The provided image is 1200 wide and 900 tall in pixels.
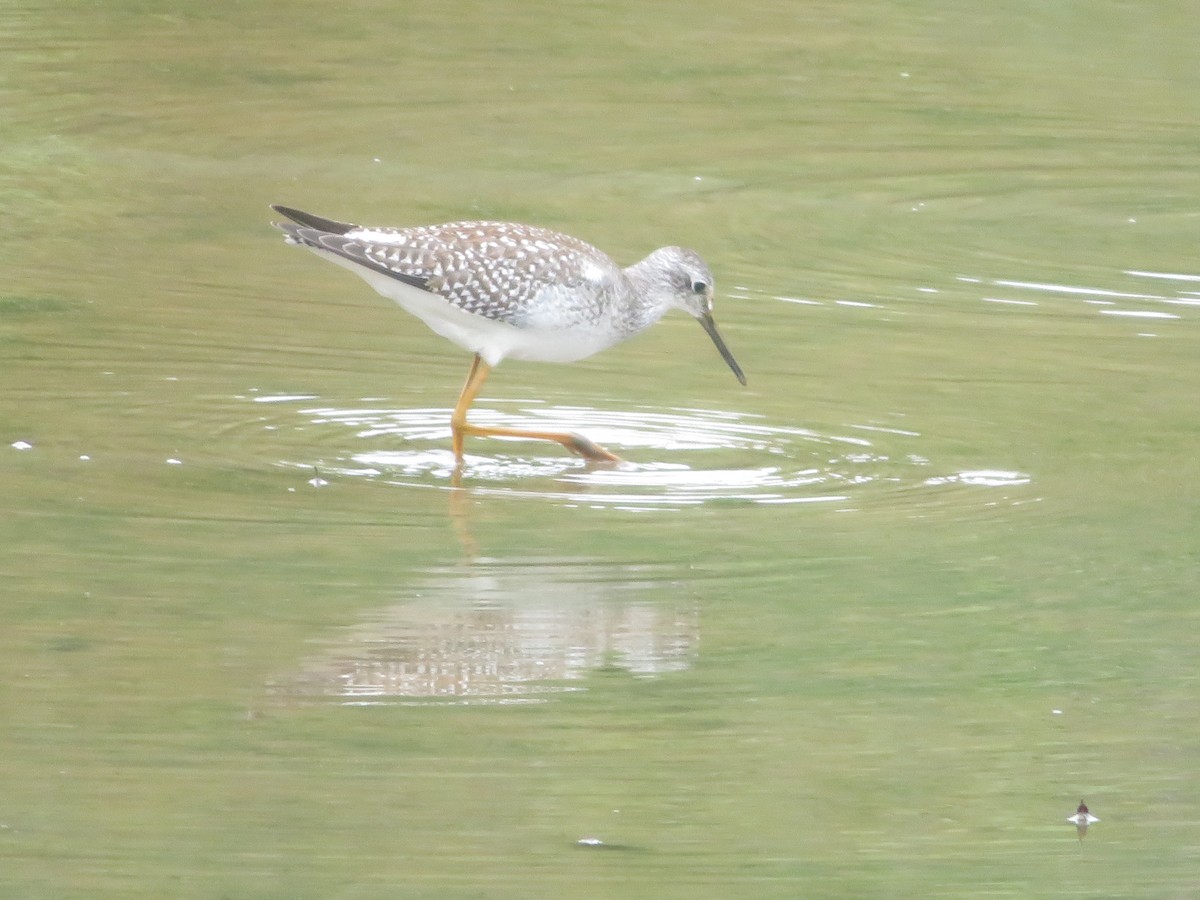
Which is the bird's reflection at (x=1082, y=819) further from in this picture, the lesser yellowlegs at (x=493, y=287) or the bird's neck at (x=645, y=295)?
the bird's neck at (x=645, y=295)

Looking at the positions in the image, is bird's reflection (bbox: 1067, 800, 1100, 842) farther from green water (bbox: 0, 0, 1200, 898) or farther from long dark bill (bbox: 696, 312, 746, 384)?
long dark bill (bbox: 696, 312, 746, 384)

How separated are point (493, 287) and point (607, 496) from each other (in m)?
1.08

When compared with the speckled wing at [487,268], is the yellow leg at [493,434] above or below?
below

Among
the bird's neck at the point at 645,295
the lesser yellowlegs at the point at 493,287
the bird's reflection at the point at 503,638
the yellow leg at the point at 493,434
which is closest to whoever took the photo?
the bird's reflection at the point at 503,638

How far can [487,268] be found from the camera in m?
8.84

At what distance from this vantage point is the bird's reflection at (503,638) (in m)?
6.32

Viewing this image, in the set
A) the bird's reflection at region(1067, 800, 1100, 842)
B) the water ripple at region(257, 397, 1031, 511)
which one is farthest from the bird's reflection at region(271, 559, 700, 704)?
the bird's reflection at region(1067, 800, 1100, 842)

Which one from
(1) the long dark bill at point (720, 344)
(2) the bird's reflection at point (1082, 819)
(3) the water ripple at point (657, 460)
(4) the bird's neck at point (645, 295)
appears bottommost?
(3) the water ripple at point (657, 460)

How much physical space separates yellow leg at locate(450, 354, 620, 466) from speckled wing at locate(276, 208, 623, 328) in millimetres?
327

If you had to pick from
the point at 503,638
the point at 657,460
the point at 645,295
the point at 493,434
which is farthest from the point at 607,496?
the point at 503,638

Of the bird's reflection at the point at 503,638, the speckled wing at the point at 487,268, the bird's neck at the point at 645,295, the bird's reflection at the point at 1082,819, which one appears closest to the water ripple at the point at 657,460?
the bird's neck at the point at 645,295

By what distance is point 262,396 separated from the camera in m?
9.33

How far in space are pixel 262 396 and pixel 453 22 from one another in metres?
7.52

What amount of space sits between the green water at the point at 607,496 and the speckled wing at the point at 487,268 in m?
0.58
